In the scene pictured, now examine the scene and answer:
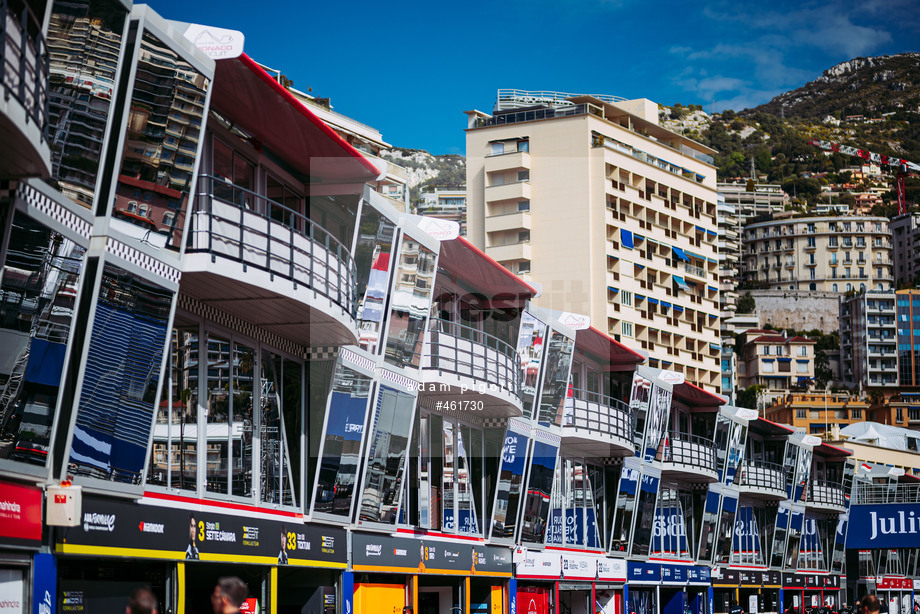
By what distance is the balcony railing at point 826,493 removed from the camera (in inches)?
2532

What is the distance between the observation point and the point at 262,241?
61.5 feet

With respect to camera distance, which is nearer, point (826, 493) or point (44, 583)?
point (44, 583)

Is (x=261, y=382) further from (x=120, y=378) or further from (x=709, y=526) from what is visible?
(x=709, y=526)

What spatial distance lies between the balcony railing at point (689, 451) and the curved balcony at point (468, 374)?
15387 mm

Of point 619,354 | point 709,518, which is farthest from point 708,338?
point 619,354

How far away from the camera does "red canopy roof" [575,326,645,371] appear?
37.4 m

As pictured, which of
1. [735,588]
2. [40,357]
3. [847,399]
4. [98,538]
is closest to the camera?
[40,357]

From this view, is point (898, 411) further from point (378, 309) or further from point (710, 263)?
point (378, 309)

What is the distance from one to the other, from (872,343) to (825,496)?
326 ft

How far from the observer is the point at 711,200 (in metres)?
93.9

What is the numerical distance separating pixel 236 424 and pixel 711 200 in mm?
78364

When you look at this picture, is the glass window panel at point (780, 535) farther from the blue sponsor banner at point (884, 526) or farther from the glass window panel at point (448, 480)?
the glass window panel at point (448, 480)

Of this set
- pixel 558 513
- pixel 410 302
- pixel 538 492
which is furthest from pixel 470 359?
pixel 558 513

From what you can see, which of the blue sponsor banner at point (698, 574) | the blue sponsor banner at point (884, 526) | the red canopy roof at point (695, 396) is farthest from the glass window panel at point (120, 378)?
the blue sponsor banner at point (884, 526)
